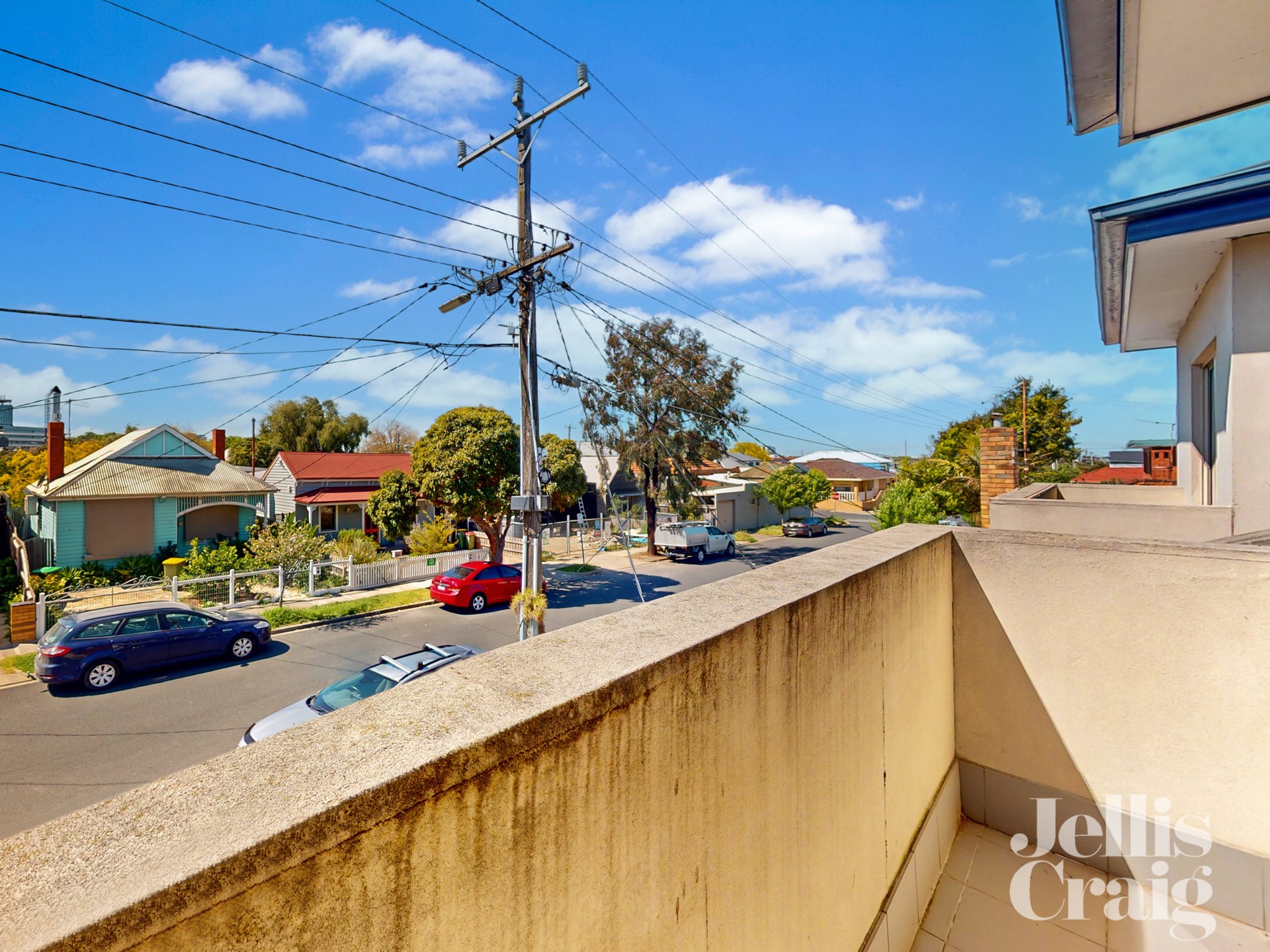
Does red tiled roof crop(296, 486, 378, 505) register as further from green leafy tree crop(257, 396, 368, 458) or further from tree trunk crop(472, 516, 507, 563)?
green leafy tree crop(257, 396, 368, 458)

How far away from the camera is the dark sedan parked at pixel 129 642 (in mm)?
9555

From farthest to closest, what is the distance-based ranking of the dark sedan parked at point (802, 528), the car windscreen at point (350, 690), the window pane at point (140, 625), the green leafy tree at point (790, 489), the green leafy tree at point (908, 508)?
the dark sedan parked at point (802, 528)
the green leafy tree at point (790, 489)
the green leafy tree at point (908, 508)
the window pane at point (140, 625)
the car windscreen at point (350, 690)

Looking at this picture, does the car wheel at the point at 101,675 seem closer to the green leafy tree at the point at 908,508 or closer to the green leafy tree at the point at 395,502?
the green leafy tree at the point at 395,502

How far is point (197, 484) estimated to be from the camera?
2047 cm

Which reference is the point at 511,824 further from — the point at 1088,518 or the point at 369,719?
the point at 1088,518

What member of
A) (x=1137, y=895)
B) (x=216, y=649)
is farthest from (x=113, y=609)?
(x=1137, y=895)

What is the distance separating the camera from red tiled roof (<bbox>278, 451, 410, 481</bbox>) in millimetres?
27234

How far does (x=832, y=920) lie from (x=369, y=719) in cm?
Result: 254

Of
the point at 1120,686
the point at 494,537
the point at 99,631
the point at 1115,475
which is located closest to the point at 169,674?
the point at 99,631

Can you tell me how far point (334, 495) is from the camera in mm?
25812

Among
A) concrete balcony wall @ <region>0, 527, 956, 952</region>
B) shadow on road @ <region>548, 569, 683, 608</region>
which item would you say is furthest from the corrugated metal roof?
concrete balcony wall @ <region>0, 527, 956, 952</region>

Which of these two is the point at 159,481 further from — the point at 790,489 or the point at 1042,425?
the point at 1042,425

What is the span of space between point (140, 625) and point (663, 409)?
18252mm

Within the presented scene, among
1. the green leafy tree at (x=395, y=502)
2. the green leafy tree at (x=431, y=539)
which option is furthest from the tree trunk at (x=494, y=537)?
the green leafy tree at (x=431, y=539)
